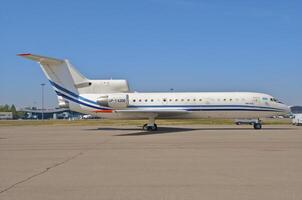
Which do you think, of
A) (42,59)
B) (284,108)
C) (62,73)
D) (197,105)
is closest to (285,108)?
(284,108)

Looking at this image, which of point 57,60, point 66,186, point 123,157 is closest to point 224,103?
point 57,60

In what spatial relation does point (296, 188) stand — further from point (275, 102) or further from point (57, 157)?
point (275, 102)

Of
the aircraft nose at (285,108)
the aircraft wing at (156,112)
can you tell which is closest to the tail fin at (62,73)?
the aircraft wing at (156,112)

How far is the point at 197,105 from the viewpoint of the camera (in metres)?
32.9

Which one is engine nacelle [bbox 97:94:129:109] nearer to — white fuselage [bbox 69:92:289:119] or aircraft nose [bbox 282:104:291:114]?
white fuselage [bbox 69:92:289:119]

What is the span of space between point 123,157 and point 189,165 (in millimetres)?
2988

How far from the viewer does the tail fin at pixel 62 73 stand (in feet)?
105

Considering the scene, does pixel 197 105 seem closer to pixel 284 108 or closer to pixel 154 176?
pixel 284 108

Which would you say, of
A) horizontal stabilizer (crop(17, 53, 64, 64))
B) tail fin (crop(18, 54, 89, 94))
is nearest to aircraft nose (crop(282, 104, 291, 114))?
tail fin (crop(18, 54, 89, 94))

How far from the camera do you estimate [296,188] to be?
7594 millimetres

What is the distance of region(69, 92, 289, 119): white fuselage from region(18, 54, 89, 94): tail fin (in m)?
1.37

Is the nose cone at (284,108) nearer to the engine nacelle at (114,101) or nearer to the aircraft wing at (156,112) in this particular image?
the aircraft wing at (156,112)

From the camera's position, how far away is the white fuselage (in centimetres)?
3278

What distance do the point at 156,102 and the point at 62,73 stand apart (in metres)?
8.41
